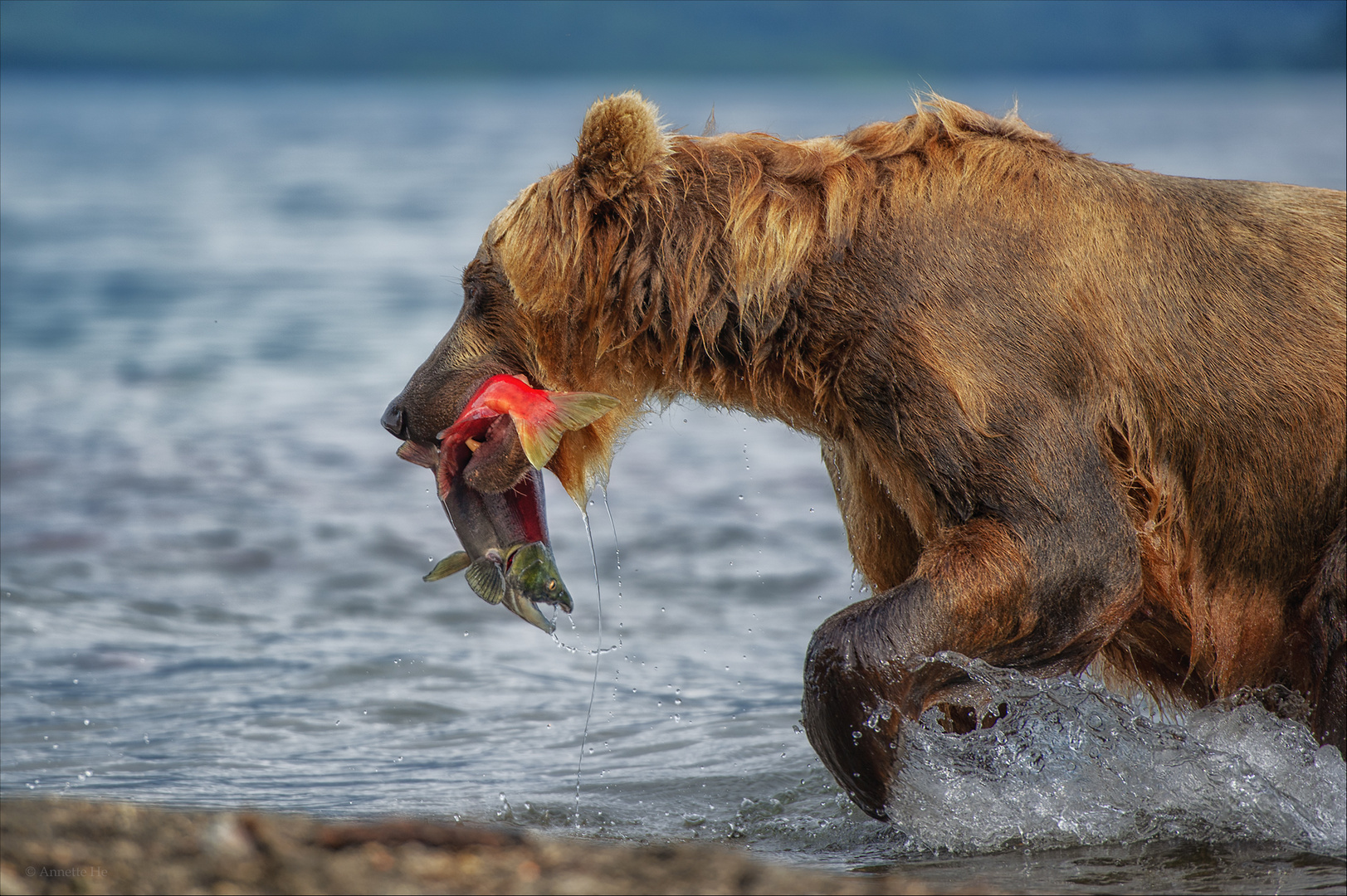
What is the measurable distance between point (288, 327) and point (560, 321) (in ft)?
36.8

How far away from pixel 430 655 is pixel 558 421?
8.89 ft

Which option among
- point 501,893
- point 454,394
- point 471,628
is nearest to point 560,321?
point 454,394

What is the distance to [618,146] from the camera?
379 cm

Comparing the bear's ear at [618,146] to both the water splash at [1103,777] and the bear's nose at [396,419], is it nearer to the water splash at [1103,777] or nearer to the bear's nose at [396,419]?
the bear's nose at [396,419]

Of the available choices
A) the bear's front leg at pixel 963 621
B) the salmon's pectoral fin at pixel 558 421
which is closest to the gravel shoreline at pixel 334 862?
the bear's front leg at pixel 963 621

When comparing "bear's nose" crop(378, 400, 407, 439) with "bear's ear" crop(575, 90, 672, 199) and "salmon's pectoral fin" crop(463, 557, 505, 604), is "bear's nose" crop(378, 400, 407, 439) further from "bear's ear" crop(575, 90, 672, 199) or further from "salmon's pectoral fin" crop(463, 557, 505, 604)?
"bear's ear" crop(575, 90, 672, 199)

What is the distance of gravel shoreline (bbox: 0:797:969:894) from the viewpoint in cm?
248

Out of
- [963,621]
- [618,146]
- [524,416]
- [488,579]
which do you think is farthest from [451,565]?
[963,621]

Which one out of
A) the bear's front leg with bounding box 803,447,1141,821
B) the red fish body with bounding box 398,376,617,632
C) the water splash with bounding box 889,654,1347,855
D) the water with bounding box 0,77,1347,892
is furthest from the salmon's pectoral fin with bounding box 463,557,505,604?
the water splash with bounding box 889,654,1347,855

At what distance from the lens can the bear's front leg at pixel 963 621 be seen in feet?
11.3

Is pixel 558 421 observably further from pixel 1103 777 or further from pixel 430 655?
pixel 430 655

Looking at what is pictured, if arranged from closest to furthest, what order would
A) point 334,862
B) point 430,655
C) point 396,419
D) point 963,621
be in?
point 334,862, point 963,621, point 396,419, point 430,655

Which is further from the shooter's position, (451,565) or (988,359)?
(451,565)

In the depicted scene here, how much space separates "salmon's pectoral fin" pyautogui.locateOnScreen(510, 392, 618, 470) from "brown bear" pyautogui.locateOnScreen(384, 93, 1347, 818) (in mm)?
152
